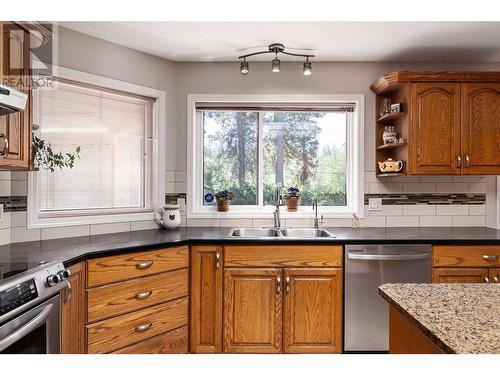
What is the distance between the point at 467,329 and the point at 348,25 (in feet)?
6.82

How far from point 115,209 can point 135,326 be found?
980 mm

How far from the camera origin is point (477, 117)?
263cm

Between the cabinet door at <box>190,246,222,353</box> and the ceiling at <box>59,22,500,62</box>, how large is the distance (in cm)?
150

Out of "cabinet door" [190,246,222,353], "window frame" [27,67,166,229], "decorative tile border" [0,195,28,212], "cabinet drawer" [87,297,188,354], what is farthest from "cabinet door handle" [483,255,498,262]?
"decorative tile border" [0,195,28,212]

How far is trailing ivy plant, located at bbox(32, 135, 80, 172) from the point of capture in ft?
7.28

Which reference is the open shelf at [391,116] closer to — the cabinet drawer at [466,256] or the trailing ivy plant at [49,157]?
the cabinet drawer at [466,256]

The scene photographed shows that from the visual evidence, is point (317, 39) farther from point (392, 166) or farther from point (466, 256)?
point (466, 256)

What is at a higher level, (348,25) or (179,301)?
(348,25)

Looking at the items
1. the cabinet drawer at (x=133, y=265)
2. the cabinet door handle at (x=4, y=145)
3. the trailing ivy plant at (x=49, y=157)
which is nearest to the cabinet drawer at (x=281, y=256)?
the cabinet drawer at (x=133, y=265)

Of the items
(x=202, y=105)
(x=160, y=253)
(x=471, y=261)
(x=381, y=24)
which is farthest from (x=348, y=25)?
(x=160, y=253)

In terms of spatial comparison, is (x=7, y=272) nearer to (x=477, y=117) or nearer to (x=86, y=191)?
(x=86, y=191)

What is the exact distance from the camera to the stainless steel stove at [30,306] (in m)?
1.29

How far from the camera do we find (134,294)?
2100mm

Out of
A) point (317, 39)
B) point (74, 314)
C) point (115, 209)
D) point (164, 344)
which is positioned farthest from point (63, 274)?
point (317, 39)
